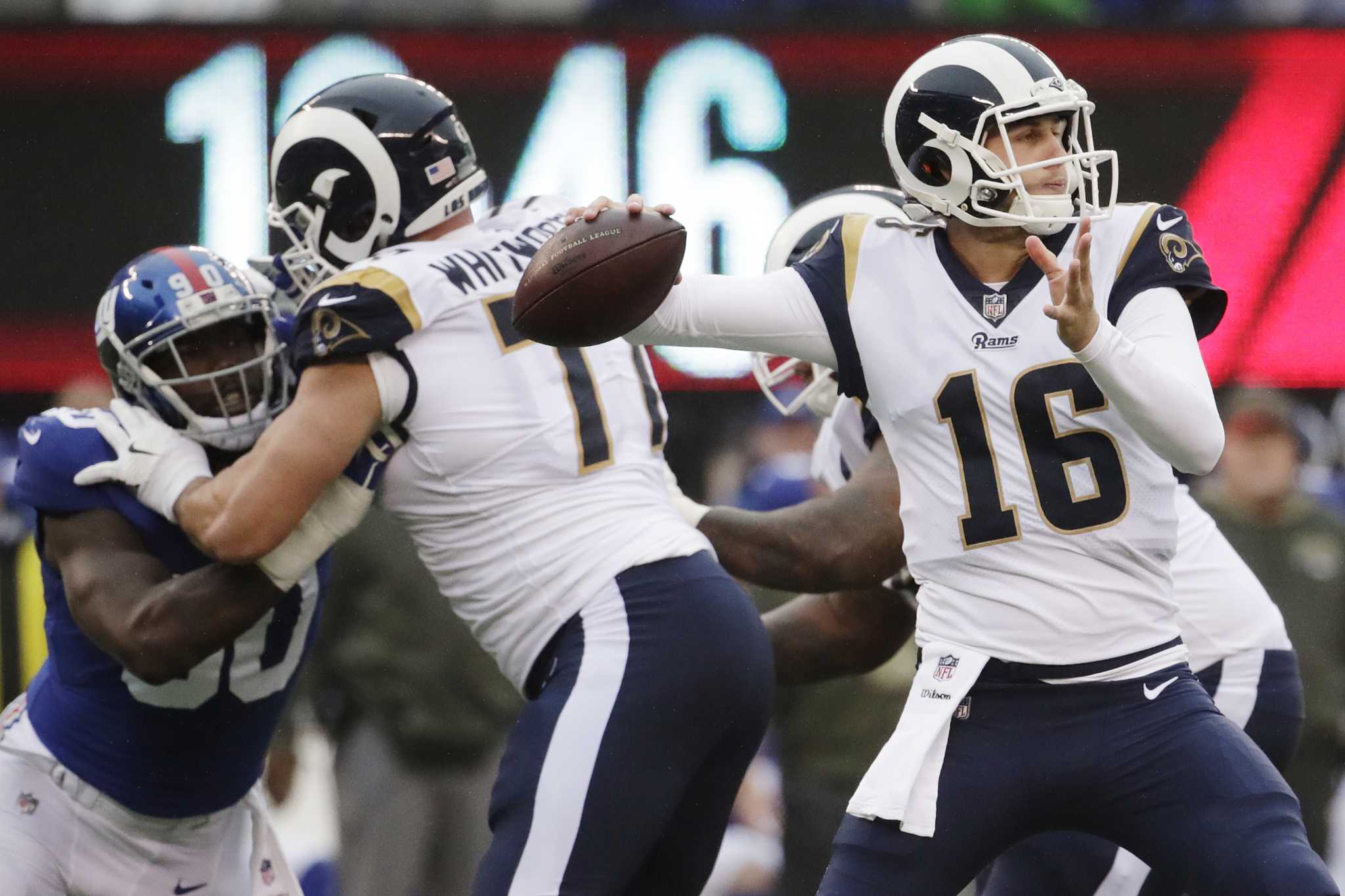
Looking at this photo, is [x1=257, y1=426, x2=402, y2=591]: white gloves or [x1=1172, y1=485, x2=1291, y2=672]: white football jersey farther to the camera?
[x1=1172, y1=485, x2=1291, y2=672]: white football jersey

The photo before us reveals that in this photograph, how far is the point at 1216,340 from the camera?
19.2 feet

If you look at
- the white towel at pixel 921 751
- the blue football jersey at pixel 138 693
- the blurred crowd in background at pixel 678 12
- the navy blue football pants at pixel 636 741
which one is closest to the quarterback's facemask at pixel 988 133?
the white towel at pixel 921 751

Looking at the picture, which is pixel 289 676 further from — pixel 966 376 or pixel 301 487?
pixel 966 376

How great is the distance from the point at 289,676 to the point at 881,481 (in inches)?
48.7

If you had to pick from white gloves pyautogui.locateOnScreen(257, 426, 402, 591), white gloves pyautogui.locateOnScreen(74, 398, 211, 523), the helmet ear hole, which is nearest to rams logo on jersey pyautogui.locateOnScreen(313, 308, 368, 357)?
white gloves pyautogui.locateOnScreen(257, 426, 402, 591)

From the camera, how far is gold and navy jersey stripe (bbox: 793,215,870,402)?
2902 millimetres

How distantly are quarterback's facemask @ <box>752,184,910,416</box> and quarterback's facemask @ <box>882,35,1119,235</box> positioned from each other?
73 centimetres

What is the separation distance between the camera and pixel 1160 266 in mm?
2756

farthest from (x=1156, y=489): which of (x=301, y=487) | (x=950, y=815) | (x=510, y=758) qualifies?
(x=301, y=487)

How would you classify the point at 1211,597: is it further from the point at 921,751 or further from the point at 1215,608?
the point at 921,751

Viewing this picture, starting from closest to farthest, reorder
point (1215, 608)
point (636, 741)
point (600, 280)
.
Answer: point (600, 280), point (636, 741), point (1215, 608)

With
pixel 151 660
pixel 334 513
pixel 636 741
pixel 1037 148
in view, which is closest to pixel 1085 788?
pixel 636 741

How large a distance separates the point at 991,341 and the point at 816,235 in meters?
1.00

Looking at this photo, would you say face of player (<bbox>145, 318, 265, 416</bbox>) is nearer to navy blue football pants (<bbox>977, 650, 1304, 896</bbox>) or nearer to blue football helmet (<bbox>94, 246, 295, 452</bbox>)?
blue football helmet (<bbox>94, 246, 295, 452</bbox>)
